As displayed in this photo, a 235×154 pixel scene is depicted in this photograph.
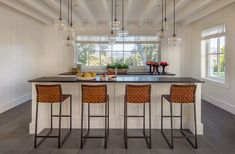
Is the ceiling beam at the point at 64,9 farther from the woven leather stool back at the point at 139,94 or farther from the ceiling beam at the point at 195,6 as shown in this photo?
the ceiling beam at the point at 195,6

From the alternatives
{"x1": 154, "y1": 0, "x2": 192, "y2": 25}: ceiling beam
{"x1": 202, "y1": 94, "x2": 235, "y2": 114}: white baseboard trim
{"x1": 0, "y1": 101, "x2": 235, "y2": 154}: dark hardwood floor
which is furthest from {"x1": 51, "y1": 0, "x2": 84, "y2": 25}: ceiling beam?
{"x1": 202, "y1": 94, "x2": 235, "y2": 114}: white baseboard trim

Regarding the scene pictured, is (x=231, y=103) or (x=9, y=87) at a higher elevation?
(x=9, y=87)

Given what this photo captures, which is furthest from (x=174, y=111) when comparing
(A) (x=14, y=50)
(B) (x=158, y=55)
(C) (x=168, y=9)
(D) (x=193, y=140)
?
(A) (x=14, y=50)

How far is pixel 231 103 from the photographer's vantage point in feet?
17.4

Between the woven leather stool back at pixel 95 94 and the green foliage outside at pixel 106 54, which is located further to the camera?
the green foliage outside at pixel 106 54

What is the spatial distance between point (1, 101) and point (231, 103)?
6.13m

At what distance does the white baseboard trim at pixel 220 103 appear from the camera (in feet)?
17.3

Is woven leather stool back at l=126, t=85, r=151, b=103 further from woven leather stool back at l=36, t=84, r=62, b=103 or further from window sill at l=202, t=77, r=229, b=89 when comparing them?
window sill at l=202, t=77, r=229, b=89

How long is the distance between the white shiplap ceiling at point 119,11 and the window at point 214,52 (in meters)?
0.66

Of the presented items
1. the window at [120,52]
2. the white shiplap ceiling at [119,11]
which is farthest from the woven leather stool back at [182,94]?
the window at [120,52]

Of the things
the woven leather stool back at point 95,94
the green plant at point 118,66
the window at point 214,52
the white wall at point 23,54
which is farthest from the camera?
the green plant at point 118,66

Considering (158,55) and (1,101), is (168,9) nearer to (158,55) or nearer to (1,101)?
(158,55)

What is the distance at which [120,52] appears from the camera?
802 cm

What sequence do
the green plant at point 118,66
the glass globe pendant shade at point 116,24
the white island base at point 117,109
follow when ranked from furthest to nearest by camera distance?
the green plant at point 118,66
the white island base at point 117,109
the glass globe pendant shade at point 116,24
